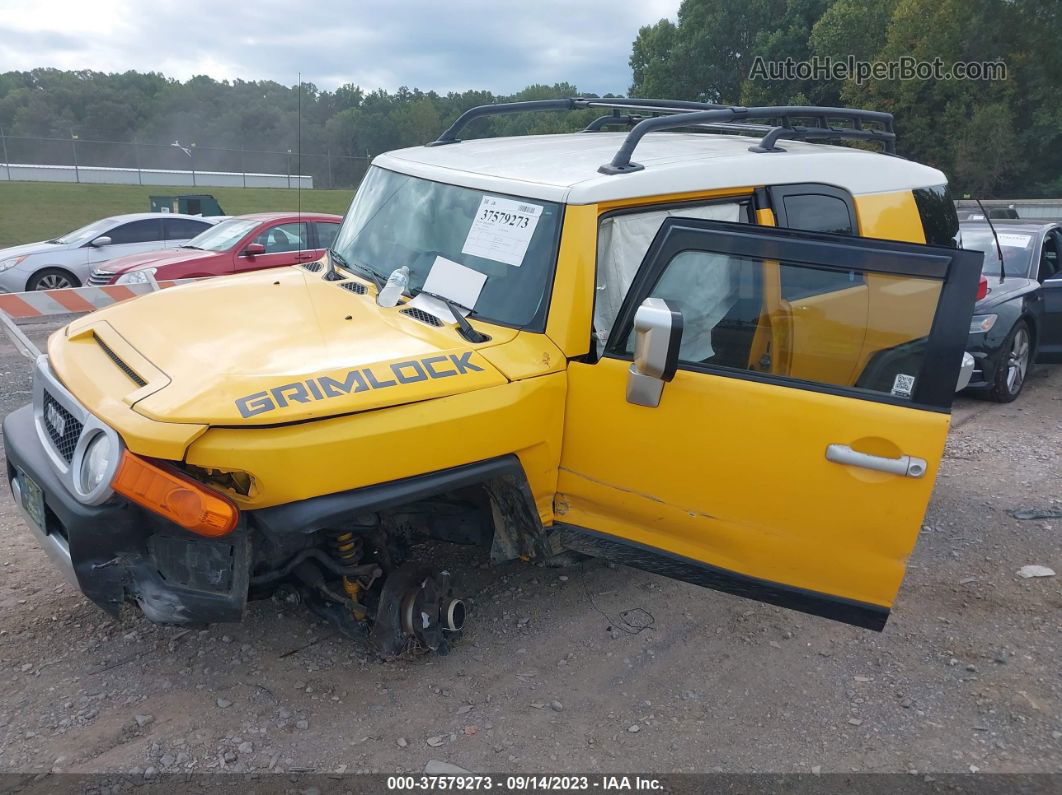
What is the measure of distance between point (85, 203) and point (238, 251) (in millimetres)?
24820

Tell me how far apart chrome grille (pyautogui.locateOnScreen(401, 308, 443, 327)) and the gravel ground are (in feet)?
4.63

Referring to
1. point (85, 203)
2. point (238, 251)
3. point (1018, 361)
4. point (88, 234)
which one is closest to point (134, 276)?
point (238, 251)

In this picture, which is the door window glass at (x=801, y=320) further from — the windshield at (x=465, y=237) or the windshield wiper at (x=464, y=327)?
the windshield wiper at (x=464, y=327)

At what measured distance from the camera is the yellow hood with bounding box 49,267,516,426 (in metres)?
2.64

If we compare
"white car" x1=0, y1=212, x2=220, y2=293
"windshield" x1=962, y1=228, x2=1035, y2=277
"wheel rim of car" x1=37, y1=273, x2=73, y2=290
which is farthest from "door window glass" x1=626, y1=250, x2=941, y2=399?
"wheel rim of car" x1=37, y1=273, x2=73, y2=290

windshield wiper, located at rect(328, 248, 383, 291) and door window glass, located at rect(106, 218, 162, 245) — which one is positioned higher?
windshield wiper, located at rect(328, 248, 383, 291)

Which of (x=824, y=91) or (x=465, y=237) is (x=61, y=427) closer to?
(x=465, y=237)

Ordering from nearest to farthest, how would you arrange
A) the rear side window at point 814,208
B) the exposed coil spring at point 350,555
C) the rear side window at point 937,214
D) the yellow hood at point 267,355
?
the yellow hood at point 267,355 < the exposed coil spring at point 350,555 < the rear side window at point 814,208 < the rear side window at point 937,214

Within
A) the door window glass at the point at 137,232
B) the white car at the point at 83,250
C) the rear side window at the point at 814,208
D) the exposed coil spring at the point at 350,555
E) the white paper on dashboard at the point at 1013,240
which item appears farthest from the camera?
the door window glass at the point at 137,232

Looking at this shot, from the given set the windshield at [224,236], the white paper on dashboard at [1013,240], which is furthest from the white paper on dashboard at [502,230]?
the windshield at [224,236]

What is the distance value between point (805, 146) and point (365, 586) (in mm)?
3382

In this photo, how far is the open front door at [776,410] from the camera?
2789 mm

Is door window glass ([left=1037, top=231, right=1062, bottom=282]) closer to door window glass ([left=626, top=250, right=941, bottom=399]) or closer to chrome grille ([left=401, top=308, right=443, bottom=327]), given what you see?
door window glass ([left=626, top=250, right=941, bottom=399])

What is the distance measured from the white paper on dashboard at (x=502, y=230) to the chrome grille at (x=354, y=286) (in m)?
0.54
